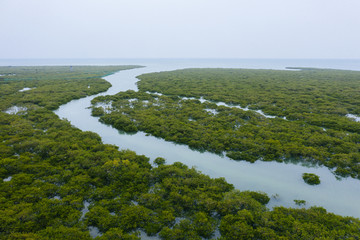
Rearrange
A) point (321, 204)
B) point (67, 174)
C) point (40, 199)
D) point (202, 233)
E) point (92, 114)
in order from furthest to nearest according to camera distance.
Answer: point (92, 114) → point (67, 174) → point (321, 204) → point (40, 199) → point (202, 233)

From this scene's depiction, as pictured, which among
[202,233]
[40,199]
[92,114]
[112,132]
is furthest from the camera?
[92,114]

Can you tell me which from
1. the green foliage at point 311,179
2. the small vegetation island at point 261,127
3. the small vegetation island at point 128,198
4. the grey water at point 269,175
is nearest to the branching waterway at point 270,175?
the grey water at point 269,175

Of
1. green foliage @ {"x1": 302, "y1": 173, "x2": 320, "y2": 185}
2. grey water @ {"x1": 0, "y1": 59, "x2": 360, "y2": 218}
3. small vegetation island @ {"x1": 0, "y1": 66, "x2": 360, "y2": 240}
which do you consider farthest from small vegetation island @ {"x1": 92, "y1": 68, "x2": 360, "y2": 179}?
green foliage @ {"x1": 302, "y1": 173, "x2": 320, "y2": 185}

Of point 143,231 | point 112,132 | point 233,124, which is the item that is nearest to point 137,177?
point 143,231

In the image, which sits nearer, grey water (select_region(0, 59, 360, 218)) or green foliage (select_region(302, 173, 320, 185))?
grey water (select_region(0, 59, 360, 218))

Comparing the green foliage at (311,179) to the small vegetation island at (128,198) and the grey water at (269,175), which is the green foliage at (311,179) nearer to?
the grey water at (269,175)

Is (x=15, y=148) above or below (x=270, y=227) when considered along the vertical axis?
above

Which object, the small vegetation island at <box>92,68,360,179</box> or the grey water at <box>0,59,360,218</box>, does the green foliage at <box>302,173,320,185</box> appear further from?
the small vegetation island at <box>92,68,360,179</box>

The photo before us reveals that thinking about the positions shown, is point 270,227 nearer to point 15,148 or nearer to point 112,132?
point 112,132

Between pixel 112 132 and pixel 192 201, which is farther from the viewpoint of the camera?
pixel 112 132
